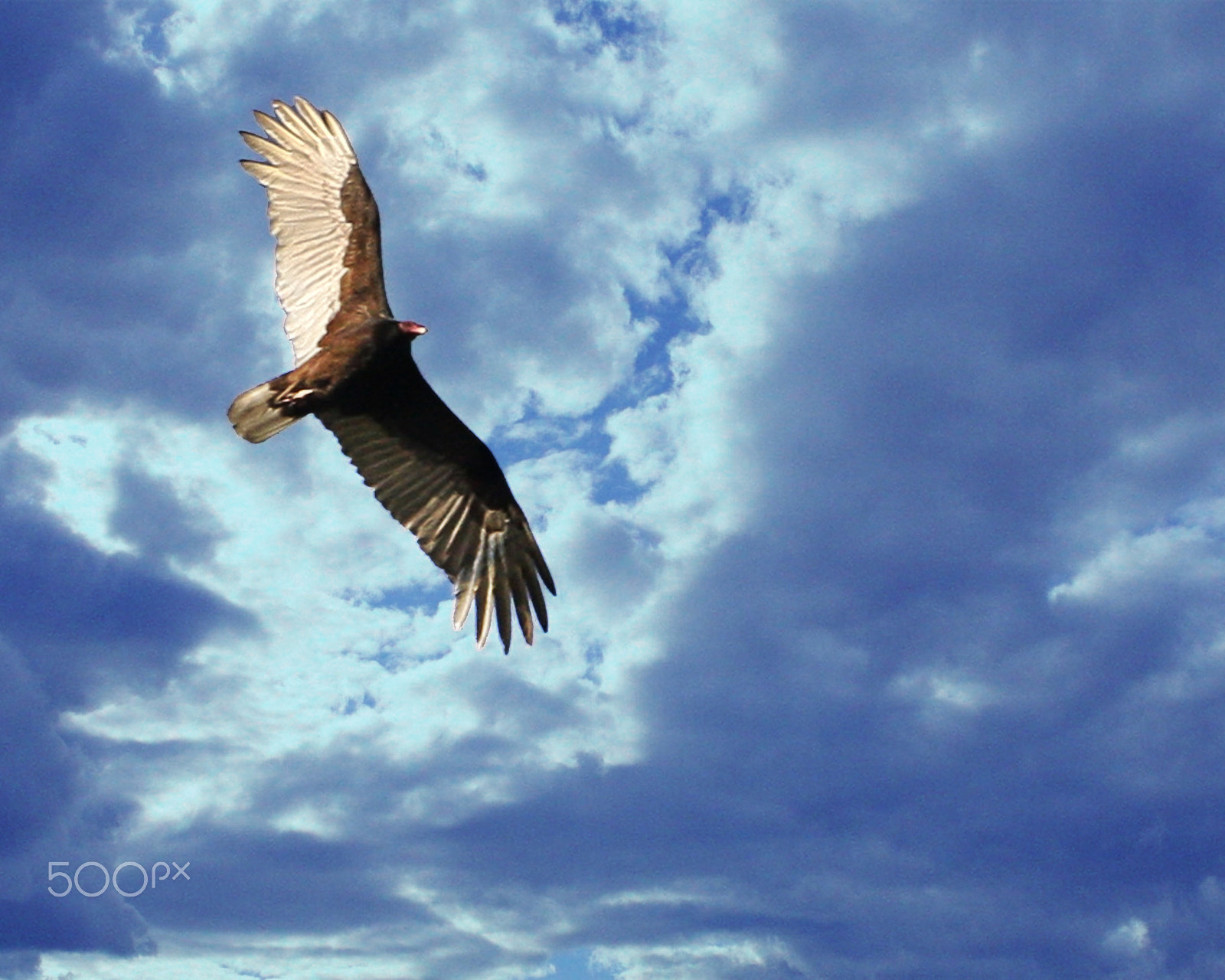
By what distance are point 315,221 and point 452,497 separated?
14.8 ft

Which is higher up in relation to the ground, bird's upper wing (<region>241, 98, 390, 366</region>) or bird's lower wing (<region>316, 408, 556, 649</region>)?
bird's upper wing (<region>241, 98, 390, 366</region>)

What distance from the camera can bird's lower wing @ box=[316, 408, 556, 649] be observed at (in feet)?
60.4

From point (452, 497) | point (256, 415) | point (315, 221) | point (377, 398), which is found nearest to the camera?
point (256, 415)

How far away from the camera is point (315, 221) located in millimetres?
18891

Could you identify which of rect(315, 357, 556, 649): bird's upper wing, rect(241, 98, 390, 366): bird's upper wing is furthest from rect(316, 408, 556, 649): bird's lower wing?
rect(241, 98, 390, 366): bird's upper wing

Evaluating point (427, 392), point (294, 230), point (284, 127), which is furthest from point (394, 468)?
point (284, 127)

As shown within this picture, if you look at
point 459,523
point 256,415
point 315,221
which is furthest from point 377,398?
point 315,221

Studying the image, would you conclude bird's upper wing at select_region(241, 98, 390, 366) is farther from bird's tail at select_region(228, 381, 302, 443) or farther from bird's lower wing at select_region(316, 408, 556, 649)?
bird's lower wing at select_region(316, 408, 556, 649)

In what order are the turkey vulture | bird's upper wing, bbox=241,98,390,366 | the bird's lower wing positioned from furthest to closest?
the bird's lower wing → bird's upper wing, bbox=241,98,390,366 → the turkey vulture

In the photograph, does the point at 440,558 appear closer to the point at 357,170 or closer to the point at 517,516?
the point at 517,516

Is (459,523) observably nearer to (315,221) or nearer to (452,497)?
(452,497)

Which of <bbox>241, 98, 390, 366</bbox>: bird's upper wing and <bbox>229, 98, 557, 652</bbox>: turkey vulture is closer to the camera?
<bbox>229, 98, 557, 652</bbox>: turkey vulture

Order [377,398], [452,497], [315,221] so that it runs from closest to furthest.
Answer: [377,398]
[315,221]
[452,497]

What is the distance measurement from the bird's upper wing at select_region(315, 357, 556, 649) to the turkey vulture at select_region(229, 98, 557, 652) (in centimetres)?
2
